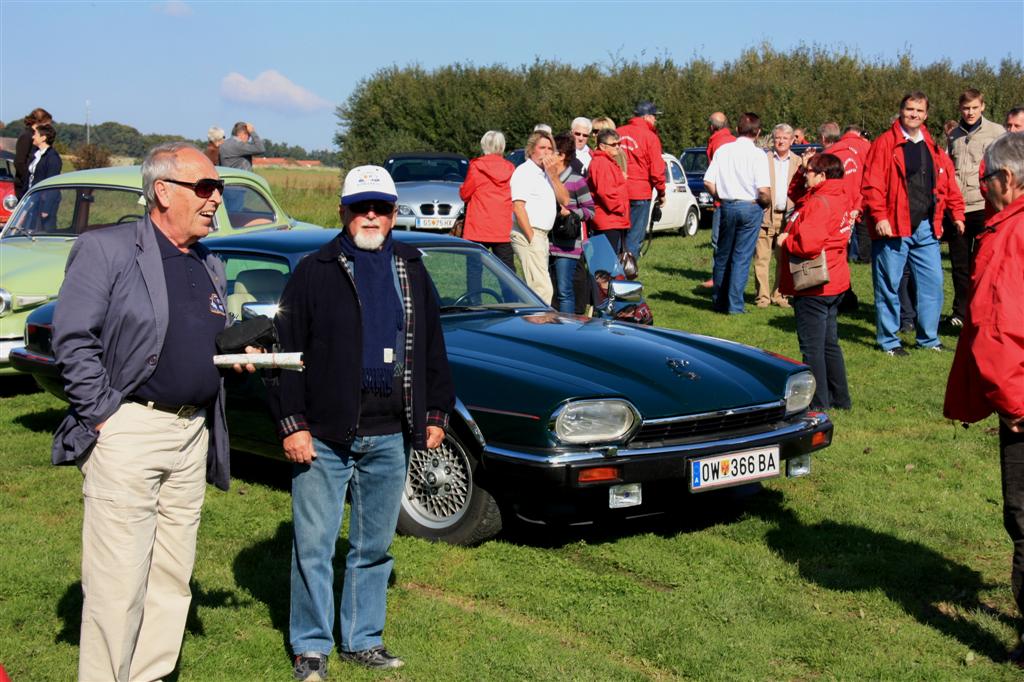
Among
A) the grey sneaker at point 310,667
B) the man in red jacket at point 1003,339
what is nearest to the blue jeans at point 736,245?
the man in red jacket at point 1003,339

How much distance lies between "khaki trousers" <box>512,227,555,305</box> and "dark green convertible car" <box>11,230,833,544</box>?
142 inches

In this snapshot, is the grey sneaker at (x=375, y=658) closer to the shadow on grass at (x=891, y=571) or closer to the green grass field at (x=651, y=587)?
the green grass field at (x=651, y=587)

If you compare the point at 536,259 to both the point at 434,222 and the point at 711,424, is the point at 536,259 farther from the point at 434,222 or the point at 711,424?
the point at 434,222

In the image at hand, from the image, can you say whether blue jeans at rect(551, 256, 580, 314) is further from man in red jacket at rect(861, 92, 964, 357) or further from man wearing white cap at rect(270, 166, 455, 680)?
man wearing white cap at rect(270, 166, 455, 680)

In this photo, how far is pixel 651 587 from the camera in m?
5.65

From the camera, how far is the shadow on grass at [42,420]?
29.6 feet

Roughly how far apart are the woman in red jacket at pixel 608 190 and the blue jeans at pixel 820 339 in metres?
3.79

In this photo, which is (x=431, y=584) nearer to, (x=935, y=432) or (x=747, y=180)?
(x=935, y=432)

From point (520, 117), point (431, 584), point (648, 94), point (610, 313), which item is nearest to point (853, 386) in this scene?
point (610, 313)

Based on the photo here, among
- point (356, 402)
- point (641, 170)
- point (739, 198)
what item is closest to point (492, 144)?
point (641, 170)

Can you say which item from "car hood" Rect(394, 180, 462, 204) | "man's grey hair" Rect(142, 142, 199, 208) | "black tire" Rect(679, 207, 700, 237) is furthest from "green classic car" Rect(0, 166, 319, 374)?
"black tire" Rect(679, 207, 700, 237)

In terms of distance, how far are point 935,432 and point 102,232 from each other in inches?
254

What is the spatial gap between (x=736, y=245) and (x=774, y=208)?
3.91ft

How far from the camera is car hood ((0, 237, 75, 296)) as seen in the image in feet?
31.8
